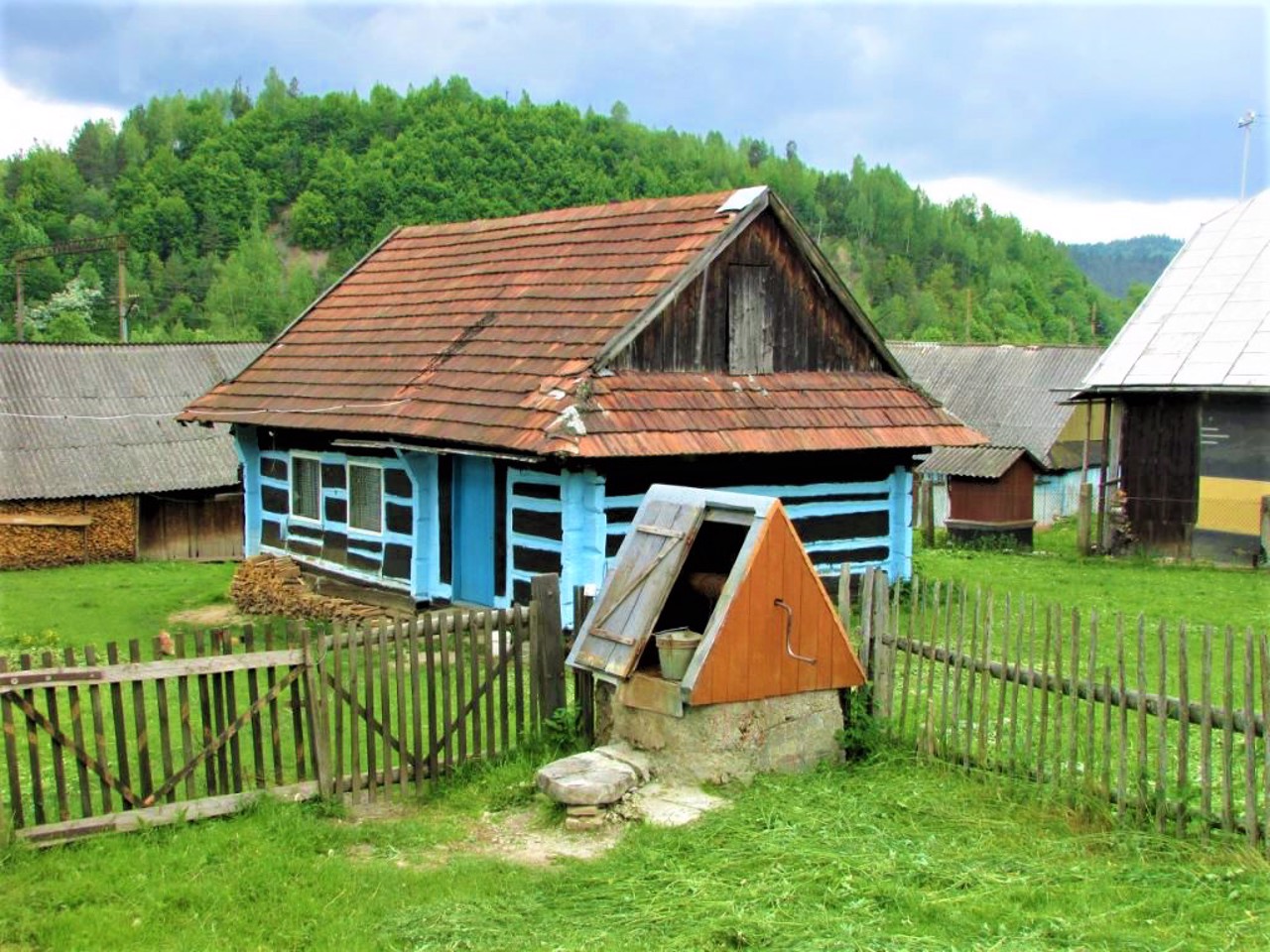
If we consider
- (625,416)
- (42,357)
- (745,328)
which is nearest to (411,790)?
(625,416)

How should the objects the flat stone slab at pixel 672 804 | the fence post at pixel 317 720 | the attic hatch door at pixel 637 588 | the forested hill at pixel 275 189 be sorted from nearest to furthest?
the flat stone slab at pixel 672 804 < the fence post at pixel 317 720 < the attic hatch door at pixel 637 588 < the forested hill at pixel 275 189

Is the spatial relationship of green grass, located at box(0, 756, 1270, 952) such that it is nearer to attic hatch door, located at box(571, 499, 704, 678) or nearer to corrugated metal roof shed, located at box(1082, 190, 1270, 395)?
attic hatch door, located at box(571, 499, 704, 678)

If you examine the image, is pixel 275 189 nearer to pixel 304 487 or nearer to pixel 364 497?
pixel 304 487

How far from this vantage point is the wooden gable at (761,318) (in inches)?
591

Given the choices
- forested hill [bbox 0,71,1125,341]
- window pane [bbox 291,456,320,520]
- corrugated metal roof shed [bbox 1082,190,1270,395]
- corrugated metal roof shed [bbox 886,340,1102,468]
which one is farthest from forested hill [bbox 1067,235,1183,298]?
window pane [bbox 291,456,320,520]

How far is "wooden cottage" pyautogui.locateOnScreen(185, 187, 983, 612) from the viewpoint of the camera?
14.0 m

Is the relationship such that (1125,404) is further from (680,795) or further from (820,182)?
(820,182)

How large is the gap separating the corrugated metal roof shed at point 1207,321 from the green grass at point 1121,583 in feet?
10.1

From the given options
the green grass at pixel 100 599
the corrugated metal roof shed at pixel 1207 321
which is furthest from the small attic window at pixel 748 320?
the corrugated metal roof shed at pixel 1207 321

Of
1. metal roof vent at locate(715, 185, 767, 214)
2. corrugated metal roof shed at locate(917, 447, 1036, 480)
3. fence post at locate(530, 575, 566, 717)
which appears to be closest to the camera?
fence post at locate(530, 575, 566, 717)

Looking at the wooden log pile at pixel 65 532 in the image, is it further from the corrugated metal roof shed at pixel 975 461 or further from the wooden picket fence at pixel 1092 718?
the wooden picket fence at pixel 1092 718

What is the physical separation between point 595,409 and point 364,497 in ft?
15.6

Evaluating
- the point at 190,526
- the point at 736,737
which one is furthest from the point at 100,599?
the point at 736,737

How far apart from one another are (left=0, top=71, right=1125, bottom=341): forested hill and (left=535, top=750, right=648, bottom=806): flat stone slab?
50374 millimetres
